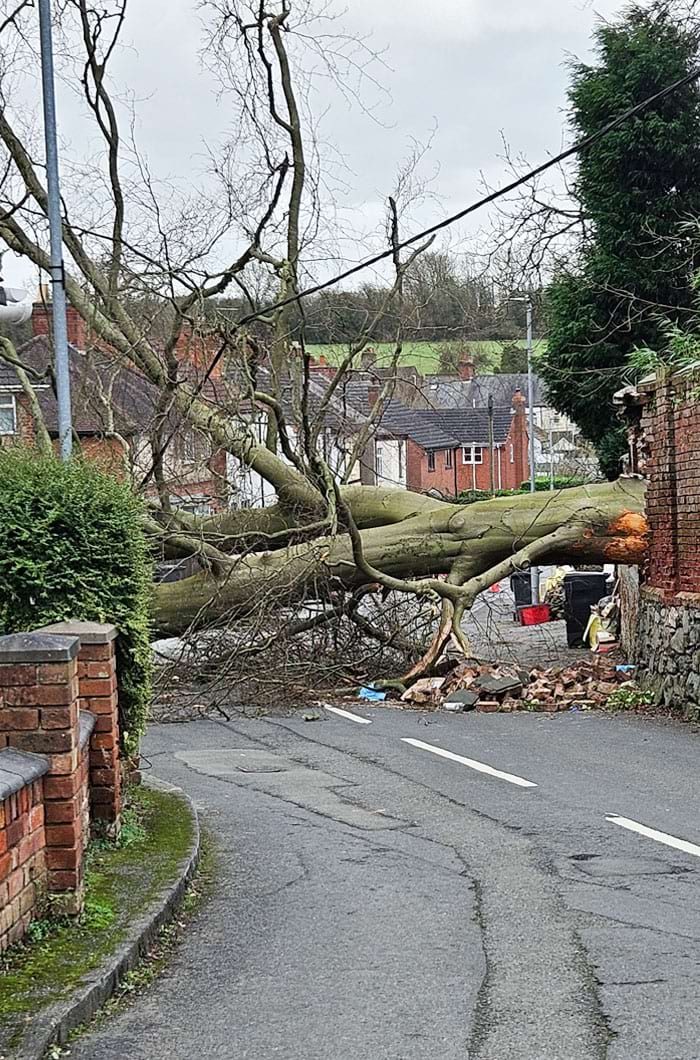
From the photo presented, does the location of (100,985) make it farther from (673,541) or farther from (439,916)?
(673,541)

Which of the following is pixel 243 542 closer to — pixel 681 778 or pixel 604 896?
pixel 681 778

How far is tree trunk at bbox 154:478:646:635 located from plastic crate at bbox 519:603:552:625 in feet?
48.0

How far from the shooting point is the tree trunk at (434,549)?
59.7 ft

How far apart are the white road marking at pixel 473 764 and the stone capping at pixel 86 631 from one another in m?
4.89

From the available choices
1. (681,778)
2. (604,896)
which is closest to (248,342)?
(681,778)

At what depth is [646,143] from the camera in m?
28.9

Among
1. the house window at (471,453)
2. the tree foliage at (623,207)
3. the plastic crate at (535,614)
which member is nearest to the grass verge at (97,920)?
the tree foliage at (623,207)

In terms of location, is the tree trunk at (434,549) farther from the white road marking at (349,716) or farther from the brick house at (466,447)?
the brick house at (466,447)

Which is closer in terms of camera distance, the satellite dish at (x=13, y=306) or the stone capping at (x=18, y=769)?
the stone capping at (x=18, y=769)

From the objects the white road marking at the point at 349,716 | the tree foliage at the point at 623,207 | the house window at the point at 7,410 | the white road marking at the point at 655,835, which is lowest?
the white road marking at the point at 349,716

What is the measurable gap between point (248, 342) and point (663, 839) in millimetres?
11326

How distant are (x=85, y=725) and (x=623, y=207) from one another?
2492cm

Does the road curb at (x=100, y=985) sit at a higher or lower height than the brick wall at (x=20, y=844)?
lower

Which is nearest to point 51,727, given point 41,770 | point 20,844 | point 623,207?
point 41,770
